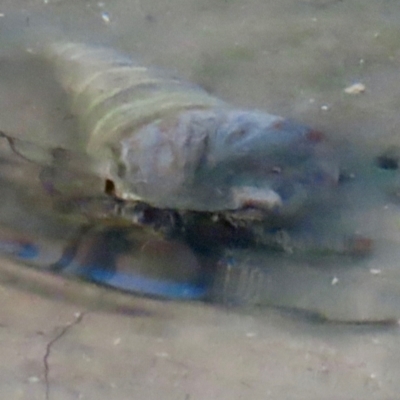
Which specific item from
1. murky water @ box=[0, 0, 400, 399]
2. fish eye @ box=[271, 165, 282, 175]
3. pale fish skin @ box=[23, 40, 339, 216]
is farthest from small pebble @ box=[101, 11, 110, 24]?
fish eye @ box=[271, 165, 282, 175]

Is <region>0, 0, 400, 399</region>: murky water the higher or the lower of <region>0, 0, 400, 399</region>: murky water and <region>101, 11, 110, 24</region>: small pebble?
the lower

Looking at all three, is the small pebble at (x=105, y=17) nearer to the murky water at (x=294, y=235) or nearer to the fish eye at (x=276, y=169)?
the murky water at (x=294, y=235)

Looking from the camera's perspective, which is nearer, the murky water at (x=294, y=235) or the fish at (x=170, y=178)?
→ the murky water at (x=294, y=235)

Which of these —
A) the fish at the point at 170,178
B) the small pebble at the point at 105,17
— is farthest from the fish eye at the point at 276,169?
the small pebble at the point at 105,17

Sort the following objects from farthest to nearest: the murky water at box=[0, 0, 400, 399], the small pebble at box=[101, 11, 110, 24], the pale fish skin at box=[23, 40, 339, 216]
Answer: the small pebble at box=[101, 11, 110, 24], the pale fish skin at box=[23, 40, 339, 216], the murky water at box=[0, 0, 400, 399]

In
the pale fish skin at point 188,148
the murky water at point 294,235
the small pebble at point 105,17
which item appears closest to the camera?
the murky water at point 294,235

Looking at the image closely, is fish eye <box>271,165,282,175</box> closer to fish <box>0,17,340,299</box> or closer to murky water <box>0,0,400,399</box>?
fish <box>0,17,340,299</box>

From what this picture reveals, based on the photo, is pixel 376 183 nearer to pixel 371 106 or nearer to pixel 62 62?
pixel 371 106

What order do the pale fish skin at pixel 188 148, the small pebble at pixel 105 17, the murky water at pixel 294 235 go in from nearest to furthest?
the murky water at pixel 294 235 → the pale fish skin at pixel 188 148 → the small pebble at pixel 105 17
